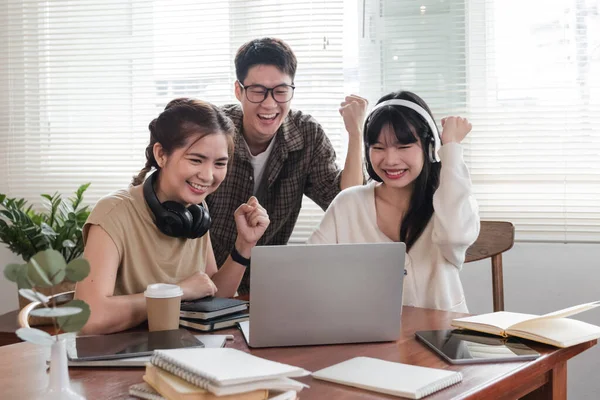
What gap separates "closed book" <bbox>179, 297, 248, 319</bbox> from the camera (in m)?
1.44

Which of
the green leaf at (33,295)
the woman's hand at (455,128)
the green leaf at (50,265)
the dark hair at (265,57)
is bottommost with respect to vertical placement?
the green leaf at (33,295)

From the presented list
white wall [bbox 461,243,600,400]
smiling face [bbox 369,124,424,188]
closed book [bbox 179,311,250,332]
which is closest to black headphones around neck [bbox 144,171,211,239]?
closed book [bbox 179,311,250,332]

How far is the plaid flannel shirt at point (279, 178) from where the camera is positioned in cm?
242

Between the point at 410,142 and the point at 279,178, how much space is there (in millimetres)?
690

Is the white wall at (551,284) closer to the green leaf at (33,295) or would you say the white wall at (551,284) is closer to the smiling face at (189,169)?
the smiling face at (189,169)

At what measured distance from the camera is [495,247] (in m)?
2.12

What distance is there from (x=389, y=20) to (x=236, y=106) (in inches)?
34.1

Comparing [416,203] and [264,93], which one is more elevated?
[264,93]

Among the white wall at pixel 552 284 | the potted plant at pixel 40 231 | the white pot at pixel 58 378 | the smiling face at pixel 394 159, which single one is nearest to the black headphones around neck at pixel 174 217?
the smiling face at pixel 394 159

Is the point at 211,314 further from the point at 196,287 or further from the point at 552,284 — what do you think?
the point at 552,284

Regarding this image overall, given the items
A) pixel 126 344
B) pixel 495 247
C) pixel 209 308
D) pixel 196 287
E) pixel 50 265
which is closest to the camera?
pixel 50 265

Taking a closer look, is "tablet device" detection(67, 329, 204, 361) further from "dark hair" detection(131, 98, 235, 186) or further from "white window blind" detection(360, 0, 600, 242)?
"white window blind" detection(360, 0, 600, 242)

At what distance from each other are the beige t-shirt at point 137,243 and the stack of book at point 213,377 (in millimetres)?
637

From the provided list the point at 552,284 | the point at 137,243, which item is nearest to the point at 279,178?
the point at 137,243
